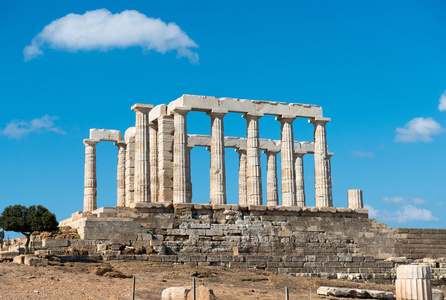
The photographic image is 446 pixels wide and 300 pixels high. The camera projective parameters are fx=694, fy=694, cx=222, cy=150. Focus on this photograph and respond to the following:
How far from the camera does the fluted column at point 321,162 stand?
4416 centimetres

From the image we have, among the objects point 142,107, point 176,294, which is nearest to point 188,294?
point 176,294

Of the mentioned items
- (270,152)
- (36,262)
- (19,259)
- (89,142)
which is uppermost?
(89,142)

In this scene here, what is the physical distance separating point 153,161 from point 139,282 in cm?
1775

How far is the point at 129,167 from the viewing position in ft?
153

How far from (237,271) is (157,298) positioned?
1011 centimetres

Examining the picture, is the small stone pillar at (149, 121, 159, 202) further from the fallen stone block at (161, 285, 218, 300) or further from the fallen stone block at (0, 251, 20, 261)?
the fallen stone block at (161, 285, 218, 300)

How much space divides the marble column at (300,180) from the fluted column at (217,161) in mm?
11706

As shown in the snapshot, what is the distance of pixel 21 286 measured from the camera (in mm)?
23250

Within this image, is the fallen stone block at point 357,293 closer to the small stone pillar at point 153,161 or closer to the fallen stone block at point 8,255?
the fallen stone block at point 8,255

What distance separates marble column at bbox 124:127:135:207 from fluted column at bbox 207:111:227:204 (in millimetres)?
7058

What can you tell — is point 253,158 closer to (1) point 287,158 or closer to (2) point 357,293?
(1) point 287,158

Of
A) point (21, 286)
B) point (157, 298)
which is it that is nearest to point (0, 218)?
point (21, 286)

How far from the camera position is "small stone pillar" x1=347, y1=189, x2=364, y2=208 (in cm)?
4556

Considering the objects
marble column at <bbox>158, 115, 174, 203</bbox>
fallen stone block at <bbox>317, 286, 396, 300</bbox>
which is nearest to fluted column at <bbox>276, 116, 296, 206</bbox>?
marble column at <bbox>158, 115, 174, 203</bbox>
